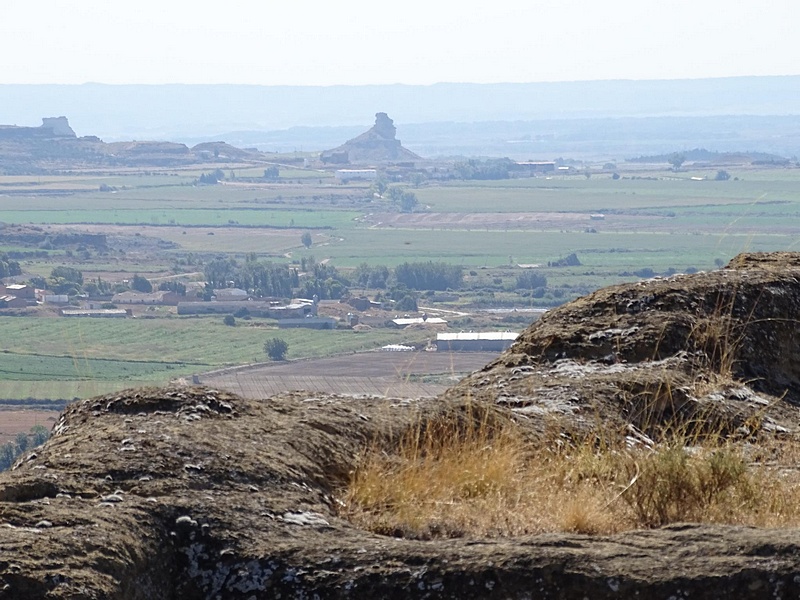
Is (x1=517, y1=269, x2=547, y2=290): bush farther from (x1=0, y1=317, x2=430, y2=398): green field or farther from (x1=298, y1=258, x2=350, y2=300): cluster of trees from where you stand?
(x1=0, y1=317, x2=430, y2=398): green field

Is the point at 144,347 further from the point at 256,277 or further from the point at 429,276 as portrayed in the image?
the point at 429,276

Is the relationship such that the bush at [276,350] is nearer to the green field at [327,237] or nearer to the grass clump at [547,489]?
the green field at [327,237]

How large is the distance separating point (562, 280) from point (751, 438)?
83.8 metres

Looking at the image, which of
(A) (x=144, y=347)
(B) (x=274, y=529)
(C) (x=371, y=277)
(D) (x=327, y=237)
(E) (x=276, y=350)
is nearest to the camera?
(B) (x=274, y=529)

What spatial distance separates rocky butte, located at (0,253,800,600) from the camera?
331 cm

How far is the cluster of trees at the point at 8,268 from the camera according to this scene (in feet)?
330

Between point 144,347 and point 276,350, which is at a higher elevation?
point 276,350

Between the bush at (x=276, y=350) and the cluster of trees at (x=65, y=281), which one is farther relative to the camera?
the cluster of trees at (x=65, y=281)

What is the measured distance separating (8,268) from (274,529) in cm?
10258

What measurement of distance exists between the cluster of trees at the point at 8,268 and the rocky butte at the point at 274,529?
10040cm

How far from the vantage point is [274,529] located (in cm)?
366

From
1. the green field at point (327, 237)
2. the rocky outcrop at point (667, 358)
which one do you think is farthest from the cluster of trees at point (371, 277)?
the rocky outcrop at point (667, 358)

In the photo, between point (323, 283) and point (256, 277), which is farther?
point (256, 277)

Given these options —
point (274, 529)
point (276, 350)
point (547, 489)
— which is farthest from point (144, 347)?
point (274, 529)
